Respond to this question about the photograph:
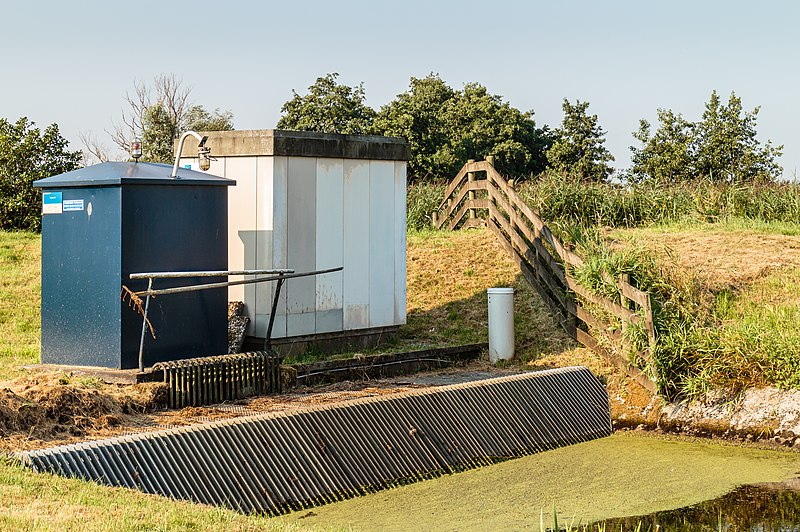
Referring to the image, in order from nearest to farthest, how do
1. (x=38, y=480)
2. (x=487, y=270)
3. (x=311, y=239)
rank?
(x=38, y=480)
(x=311, y=239)
(x=487, y=270)

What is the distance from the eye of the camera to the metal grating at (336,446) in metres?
6.52

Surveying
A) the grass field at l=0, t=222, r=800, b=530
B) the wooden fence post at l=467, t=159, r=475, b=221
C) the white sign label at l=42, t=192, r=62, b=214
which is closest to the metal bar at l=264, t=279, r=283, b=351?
the white sign label at l=42, t=192, r=62, b=214

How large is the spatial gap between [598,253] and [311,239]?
3.64m

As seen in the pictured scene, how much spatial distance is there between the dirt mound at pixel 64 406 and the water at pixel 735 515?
344cm

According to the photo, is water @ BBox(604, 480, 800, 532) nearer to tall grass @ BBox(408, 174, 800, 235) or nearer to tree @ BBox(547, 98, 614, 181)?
tall grass @ BBox(408, 174, 800, 235)

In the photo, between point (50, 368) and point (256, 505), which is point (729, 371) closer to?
point (256, 505)

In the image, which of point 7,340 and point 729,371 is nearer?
point 729,371

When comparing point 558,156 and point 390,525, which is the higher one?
point 558,156

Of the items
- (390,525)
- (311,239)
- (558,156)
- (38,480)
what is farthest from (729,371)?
(558,156)

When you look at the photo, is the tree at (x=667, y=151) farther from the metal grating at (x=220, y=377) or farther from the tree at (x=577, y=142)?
the metal grating at (x=220, y=377)

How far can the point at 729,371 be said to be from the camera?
1039 cm

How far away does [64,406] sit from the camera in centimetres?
742

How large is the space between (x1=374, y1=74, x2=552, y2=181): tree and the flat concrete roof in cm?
2495

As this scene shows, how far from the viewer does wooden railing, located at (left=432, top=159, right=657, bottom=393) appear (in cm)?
1095
